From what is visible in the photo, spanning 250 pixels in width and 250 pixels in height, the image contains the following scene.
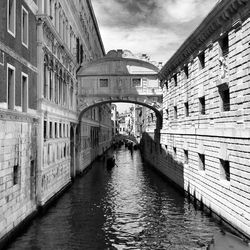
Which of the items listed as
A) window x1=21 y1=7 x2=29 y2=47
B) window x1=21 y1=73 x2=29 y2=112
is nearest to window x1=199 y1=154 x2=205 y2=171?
window x1=21 y1=73 x2=29 y2=112

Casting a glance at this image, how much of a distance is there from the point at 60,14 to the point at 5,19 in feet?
30.5

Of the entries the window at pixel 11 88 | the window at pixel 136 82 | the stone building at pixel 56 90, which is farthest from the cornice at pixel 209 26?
the window at pixel 11 88

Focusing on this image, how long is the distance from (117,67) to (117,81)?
1074 millimetres

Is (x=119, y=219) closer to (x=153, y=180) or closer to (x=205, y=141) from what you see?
(x=205, y=141)

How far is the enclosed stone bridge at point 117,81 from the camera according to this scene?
26.0m

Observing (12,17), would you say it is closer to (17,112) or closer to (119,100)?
(17,112)

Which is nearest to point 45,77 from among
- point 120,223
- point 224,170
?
point 120,223

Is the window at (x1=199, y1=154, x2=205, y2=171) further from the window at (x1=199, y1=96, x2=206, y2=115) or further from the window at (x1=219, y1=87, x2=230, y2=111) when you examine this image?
the window at (x1=219, y1=87, x2=230, y2=111)

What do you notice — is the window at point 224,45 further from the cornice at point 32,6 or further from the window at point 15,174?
the window at point 15,174

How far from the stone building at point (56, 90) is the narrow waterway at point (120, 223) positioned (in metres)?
1.60

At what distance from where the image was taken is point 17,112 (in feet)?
37.6

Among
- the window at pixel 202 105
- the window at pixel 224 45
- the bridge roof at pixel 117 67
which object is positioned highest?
the bridge roof at pixel 117 67

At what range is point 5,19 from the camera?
33.8 feet

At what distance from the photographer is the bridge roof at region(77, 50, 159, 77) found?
25.9 metres
